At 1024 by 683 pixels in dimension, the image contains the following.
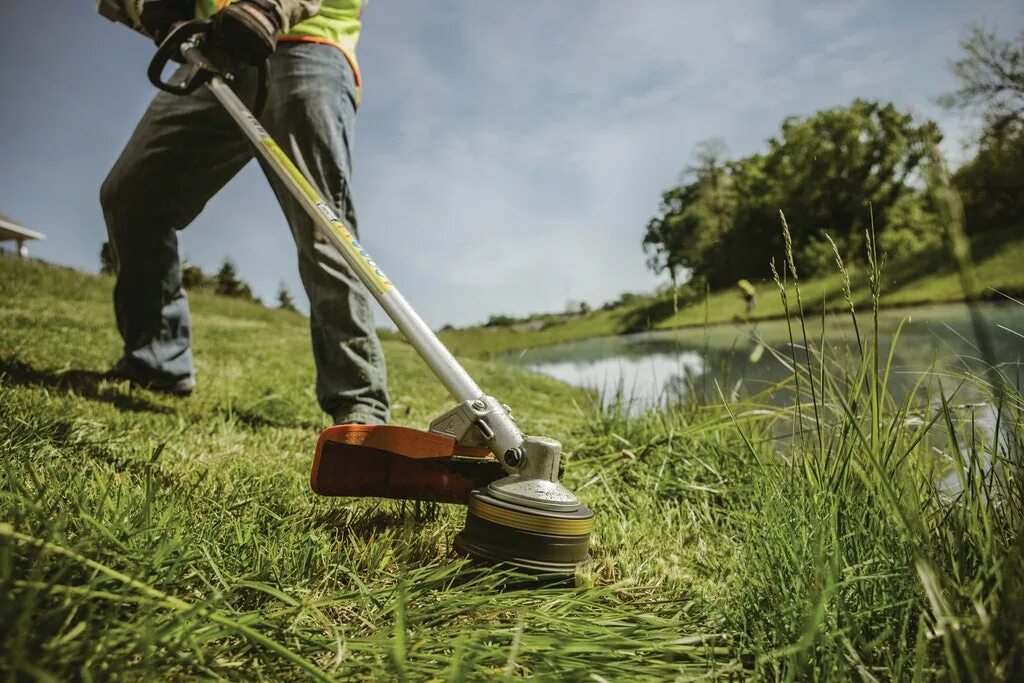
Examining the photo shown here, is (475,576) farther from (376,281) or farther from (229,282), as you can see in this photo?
(229,282)

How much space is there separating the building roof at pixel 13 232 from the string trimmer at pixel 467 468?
125 ft

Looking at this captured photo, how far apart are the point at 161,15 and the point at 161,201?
82 cm

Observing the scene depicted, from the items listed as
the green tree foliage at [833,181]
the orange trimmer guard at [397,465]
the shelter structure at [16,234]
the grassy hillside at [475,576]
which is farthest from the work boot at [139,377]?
the shelter structure at [16,234]

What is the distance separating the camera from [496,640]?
1.06 meters

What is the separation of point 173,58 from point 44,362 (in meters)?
1.90

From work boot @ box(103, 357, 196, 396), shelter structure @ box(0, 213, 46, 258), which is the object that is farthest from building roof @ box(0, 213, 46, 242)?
work boot @ box(103, 357, 196, 396)

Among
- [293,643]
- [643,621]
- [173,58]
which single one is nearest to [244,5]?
[173,58]

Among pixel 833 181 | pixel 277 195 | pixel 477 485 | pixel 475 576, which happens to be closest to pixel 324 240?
pixel 277 195

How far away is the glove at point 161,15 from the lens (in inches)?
97.9

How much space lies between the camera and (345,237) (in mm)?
1914

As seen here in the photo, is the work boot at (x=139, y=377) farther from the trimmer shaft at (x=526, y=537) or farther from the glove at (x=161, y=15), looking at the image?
the trimmer shaft at (x=526, y=537)

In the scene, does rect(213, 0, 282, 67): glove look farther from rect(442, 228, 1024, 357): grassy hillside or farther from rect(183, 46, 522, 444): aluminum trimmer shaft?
rect(442, 228, 1024, 357): grassy hillside

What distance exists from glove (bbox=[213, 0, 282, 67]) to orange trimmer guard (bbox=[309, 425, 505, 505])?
1649 millimetres

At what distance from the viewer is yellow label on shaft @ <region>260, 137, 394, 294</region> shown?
71.0 inches
